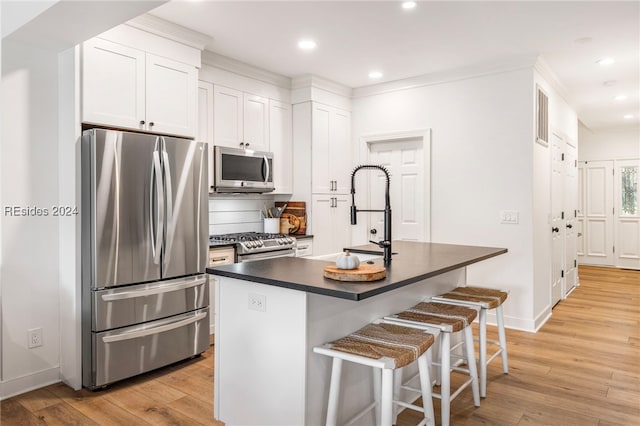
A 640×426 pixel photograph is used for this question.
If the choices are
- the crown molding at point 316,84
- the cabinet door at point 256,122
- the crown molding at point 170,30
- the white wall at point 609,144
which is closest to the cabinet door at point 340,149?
the crown molding at point 316,84

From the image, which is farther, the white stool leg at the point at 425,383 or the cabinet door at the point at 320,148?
the cabinet door at the point at 320,148

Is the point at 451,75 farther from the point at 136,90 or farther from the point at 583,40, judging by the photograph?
the point at 136,90

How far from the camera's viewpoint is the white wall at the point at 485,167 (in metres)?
4.32

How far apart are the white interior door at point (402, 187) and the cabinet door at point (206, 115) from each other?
2104 mm

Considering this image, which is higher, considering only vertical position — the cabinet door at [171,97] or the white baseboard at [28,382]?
the cabinet door at [171,97]

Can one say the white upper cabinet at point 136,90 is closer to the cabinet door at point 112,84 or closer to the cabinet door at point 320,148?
the cabinet door at point 112,84

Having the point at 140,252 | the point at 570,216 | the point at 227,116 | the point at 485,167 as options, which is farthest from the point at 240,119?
the point at 570,216

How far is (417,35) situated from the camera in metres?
3.72

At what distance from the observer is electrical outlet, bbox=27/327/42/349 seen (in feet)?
9.60

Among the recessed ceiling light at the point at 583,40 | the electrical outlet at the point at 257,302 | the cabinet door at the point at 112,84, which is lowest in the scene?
the electrical outlet at the point at 257,302

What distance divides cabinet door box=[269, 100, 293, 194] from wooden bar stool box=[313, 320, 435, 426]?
115 inches

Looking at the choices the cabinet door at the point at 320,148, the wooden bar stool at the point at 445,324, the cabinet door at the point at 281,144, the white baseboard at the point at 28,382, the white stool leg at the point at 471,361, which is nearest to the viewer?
the wooden bar stool at the point at 445,324

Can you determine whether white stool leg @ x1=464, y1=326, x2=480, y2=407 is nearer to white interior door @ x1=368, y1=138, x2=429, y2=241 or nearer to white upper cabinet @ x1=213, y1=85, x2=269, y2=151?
white interior door @ x1=368, y1=138, x2=429, y2=241

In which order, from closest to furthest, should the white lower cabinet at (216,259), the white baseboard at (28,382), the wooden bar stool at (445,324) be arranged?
the wooden bar stool at (445,324), the white baseboard at (28,382), the white lower cabinet at (216,259)
